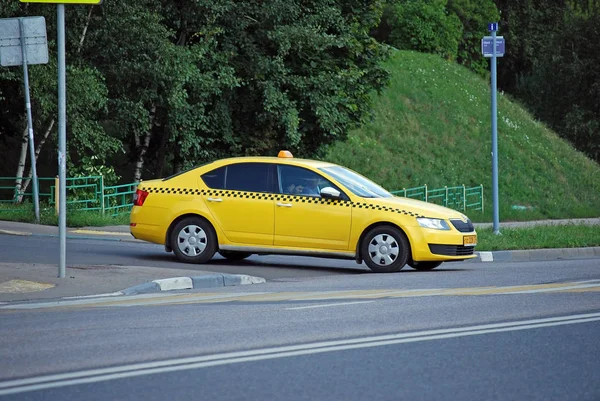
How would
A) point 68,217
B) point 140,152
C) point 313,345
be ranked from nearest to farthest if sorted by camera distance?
1. point 313,345
2. point 68,217
3. point 140,152

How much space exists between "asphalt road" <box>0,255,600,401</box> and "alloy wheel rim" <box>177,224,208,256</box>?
3878 mm

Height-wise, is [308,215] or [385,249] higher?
[308,215]

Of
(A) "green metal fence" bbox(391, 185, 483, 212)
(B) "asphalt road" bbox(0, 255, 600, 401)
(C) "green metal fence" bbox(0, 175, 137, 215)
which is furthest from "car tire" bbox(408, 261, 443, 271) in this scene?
(A) "green metal fence" bbox(391, 185, 483, 212)

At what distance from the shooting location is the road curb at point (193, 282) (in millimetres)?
14361

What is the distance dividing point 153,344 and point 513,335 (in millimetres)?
2728

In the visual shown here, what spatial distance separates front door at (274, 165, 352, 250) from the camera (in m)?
17.4

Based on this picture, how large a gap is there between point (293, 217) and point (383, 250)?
54.5 inches

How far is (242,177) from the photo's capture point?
18109 millimetres

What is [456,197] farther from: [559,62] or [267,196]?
[559,62]

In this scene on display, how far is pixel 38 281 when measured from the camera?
47.4 ft

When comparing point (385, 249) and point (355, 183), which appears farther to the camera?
point (355, 183)

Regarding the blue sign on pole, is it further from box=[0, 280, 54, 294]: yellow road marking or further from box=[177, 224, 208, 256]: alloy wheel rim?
box=[0, 280, 54, 294]: yellow road marking

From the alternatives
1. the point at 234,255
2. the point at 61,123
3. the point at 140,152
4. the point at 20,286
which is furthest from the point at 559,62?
the point at 20,286

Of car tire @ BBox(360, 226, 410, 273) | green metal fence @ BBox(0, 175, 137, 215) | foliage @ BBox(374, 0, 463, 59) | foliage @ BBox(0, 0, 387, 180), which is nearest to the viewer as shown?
car tire @ BBox(360, 226, 410, 273)
